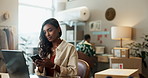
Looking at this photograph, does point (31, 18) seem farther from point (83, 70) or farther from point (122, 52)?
point (83, 70)

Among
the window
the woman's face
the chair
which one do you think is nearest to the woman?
the woman's face

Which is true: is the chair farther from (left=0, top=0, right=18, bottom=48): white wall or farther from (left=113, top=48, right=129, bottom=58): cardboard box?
(left=0, top=0, right=18, bottom=48): white wall

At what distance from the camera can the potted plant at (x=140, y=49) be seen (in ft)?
14.4

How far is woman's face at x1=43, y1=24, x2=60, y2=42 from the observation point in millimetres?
1807

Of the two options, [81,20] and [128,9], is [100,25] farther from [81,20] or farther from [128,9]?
[128,9]

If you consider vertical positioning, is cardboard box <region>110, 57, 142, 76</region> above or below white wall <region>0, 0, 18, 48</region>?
below

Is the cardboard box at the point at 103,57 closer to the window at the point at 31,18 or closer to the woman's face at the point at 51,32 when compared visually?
the window at the point at 31,18

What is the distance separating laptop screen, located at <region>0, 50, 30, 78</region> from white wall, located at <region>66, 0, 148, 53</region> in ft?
12.7

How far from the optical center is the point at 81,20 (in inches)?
214

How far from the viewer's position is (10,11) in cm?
458

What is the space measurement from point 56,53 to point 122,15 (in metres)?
3.50

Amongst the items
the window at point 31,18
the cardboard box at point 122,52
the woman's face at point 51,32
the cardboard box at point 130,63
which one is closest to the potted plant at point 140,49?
the cardboard box at point 130,63

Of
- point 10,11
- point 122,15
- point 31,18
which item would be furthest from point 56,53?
point 31,18

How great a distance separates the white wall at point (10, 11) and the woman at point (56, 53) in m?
2.87
